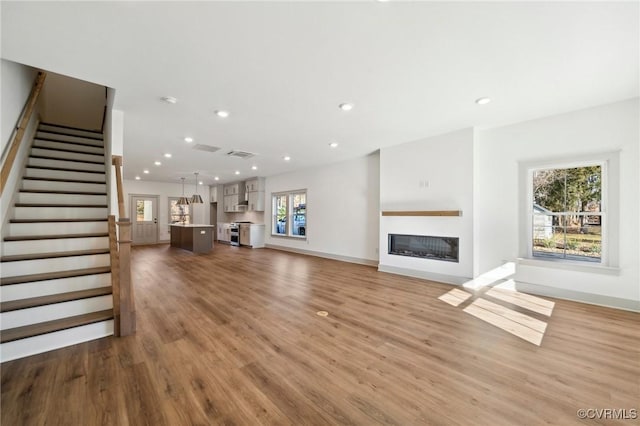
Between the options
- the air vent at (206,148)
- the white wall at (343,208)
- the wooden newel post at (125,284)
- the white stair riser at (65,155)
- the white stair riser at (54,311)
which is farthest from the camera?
the white wall at (343,208)

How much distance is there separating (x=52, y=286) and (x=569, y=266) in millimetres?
6339

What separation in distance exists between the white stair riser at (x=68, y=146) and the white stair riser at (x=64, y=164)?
1.34 feet

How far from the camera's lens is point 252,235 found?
372 inches

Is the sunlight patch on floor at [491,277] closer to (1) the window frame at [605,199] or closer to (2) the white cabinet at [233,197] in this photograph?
(1) the window frame at [605,199]

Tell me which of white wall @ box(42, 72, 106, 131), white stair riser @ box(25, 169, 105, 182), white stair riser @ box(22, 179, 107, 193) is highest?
white wall @ box(42, 72, 106, 131)

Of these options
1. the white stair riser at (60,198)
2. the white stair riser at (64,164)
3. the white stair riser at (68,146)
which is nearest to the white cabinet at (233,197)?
the white stair riser at (68,146)

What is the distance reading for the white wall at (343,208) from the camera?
626cm

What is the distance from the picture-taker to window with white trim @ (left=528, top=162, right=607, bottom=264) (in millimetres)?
3547

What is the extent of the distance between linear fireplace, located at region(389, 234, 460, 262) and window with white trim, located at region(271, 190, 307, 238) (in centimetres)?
351

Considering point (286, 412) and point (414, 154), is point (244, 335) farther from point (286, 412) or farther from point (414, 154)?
point (414, 154)

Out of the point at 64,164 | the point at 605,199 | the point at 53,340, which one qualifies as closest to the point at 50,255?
the point at 53,340

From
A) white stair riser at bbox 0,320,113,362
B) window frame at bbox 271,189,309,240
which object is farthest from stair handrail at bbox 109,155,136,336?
window frame at bbox 271,189,309,240

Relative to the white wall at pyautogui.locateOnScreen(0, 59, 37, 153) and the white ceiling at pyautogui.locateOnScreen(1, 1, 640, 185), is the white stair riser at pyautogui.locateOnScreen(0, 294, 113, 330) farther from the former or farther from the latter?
the white ceiling at pyautogui.locateOnScreen(1, 1, 640, 185)

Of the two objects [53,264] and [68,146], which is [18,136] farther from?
[68,146]
